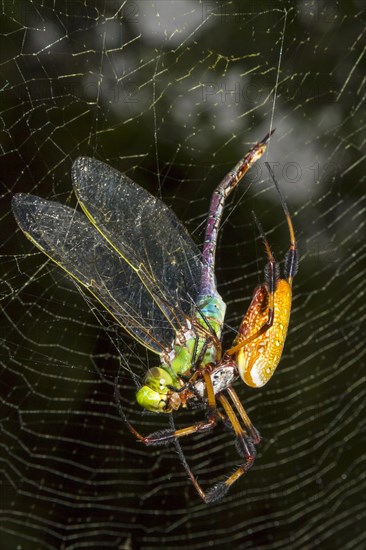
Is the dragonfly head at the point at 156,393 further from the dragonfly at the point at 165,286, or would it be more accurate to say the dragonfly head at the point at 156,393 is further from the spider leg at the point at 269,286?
the spider leg at the point at 269,286

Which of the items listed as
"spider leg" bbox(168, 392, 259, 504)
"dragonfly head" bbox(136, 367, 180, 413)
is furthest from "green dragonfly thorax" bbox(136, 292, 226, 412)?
"spider leg" bbox(168, 392, 259, 504)

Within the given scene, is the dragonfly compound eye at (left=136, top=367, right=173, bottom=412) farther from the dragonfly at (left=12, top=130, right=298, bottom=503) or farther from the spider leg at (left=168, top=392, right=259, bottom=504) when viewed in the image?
the spider leg at (left=168, top=392, right=259, bottom=504)

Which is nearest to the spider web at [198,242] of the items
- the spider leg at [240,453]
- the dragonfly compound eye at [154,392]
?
the dragonfly compound eye at [154,392]

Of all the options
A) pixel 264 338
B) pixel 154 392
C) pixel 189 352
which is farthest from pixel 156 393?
pixel 264 338

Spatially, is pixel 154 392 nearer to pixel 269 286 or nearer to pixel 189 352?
pixel 189 352

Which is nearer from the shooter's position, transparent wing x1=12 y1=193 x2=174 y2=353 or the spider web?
transparent wing x1=12 y1=193 x2=174 y2=353

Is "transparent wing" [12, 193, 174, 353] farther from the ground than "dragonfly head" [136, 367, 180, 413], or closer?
farther from the ground

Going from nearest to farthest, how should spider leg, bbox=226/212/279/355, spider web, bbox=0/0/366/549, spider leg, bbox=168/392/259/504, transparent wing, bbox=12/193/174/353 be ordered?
transparent wing, bbox=12/193/174/353, spider leg, bbox=226/212/279/355, spider leg, bbox=168/392/259/504, spider web, bbox=0/0/366/549

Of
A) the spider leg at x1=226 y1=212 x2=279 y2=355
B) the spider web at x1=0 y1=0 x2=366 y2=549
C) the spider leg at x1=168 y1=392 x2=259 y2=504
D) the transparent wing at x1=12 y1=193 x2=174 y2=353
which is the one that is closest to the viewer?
the transparent wing at x1=12 y1=193 x2=174 y2=353
